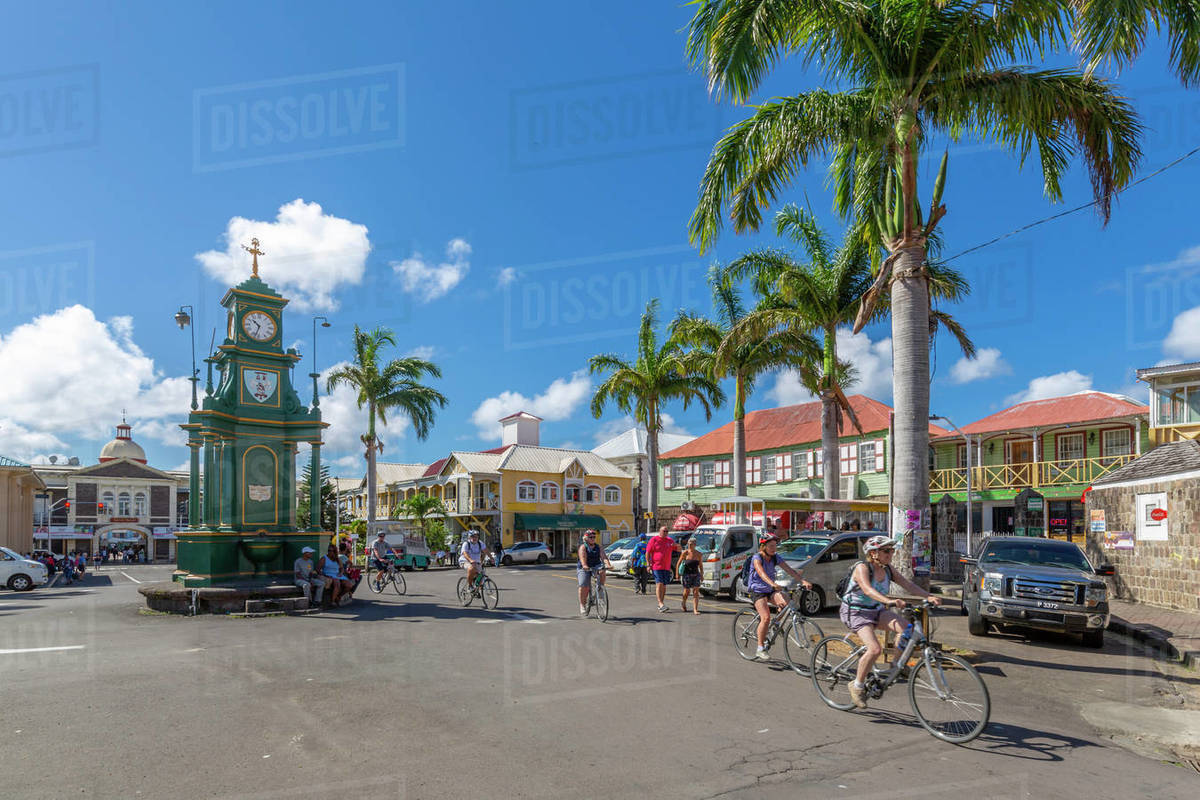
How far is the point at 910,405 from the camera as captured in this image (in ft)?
42.8

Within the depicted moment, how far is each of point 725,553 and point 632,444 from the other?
50.1 metres

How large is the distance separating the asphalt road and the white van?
6255 mm

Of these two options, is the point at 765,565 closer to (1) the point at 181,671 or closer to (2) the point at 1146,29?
(1) the point at 181,671

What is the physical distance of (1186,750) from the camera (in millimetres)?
6828

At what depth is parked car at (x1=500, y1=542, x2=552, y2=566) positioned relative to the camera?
43.2 meters

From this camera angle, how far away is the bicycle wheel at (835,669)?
7679mm

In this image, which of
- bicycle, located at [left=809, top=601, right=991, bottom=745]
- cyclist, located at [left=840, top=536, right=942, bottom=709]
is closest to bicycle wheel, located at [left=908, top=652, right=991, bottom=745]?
bicycle, located at [left=809, top=601, right=991, bottom=745]

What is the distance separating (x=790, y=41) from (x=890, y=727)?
11.3 m

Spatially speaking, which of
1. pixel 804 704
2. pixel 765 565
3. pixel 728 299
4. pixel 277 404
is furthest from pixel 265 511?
pixel 728 299

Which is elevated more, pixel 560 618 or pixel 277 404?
pixel 277 404

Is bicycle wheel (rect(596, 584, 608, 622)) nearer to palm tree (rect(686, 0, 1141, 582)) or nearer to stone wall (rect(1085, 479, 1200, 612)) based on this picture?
palm tree (rect(686, 0, 1141, 582))

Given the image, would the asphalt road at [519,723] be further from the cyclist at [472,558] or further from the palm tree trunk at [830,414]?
the palm tree trunk at [830,414]

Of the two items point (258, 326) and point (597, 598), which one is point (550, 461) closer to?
point (258, 326)

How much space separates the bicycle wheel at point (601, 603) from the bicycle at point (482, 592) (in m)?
2.89
